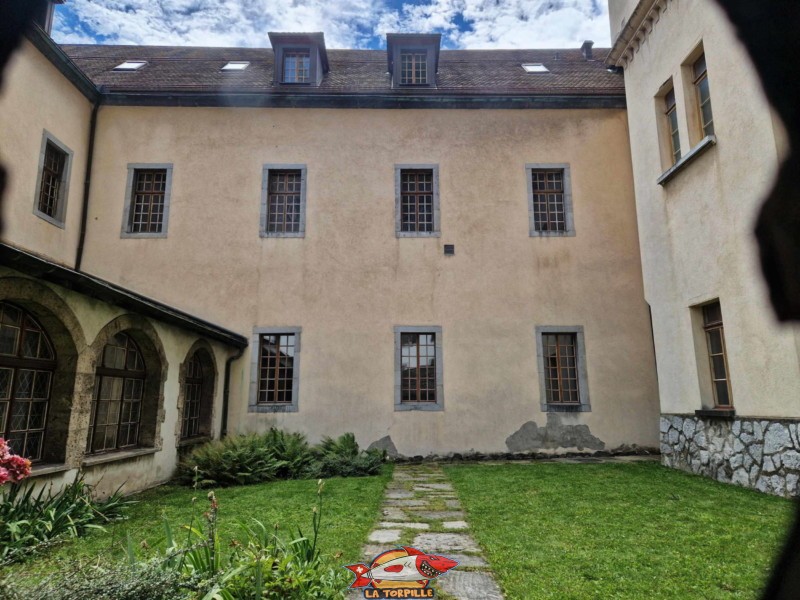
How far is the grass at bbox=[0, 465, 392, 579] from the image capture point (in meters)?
4.41

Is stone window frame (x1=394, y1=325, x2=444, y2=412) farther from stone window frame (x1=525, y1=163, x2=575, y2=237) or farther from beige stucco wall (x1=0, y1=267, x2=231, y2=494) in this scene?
beige stucco wall (x1=0, y1=267, x2=231, y2=494)

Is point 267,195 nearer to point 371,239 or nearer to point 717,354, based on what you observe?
point 371,239

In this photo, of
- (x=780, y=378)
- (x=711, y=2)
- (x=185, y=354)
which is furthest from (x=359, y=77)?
(x=711, y=2)

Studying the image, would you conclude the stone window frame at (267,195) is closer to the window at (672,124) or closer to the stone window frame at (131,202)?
the stone window frame at (131,202)

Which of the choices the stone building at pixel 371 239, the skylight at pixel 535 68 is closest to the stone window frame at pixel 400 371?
the stone building at pixel 371 239

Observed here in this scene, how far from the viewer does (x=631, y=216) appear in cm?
1189

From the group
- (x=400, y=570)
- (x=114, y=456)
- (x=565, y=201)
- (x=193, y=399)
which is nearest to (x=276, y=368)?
(x=193, y=399)

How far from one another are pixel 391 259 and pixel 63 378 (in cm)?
680

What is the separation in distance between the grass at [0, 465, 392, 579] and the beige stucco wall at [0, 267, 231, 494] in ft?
1.38

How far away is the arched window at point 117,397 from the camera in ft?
23.4

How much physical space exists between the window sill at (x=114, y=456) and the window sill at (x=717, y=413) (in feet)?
26.8

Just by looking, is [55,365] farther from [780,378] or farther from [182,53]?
[182,53]

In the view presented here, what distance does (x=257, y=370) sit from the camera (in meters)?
11.1

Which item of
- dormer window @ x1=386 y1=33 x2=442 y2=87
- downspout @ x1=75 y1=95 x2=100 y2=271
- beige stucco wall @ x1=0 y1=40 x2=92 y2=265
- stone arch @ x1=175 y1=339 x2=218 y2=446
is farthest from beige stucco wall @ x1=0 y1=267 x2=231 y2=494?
dormer window @ x1=386 y1=33 x2=442 y2=87
